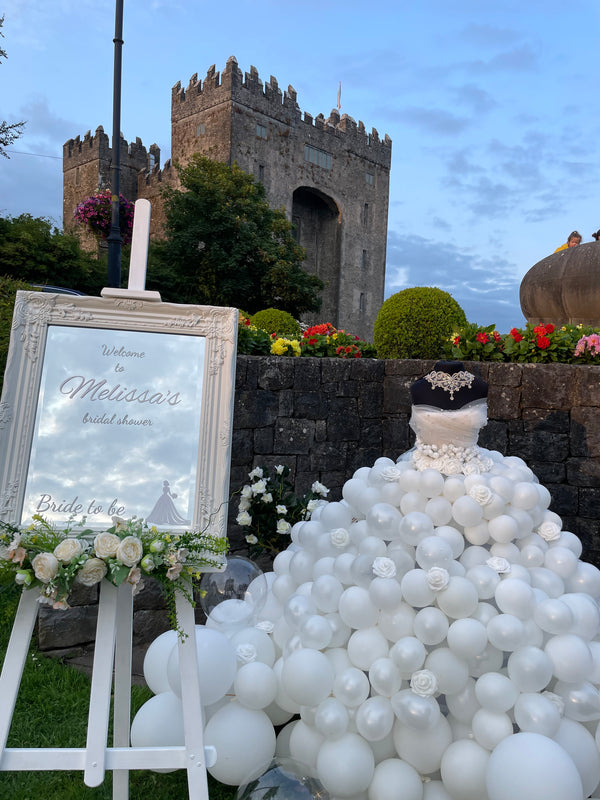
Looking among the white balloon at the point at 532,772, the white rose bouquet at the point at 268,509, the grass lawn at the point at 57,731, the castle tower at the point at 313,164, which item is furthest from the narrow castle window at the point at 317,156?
the white balloon at the point at 532,772

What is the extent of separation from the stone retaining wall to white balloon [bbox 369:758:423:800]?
2280mm

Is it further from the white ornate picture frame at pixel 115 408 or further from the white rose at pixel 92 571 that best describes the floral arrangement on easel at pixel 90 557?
the white ornate picture frame at pixel 115 408

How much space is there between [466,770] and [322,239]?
26494mm

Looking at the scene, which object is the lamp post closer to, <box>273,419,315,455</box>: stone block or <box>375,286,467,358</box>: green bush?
<box>375,286,467,358</box>: green bush

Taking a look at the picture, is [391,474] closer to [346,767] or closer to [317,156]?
[346,767]

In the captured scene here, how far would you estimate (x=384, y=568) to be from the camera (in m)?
2.26

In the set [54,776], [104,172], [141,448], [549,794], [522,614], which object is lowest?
[54,776]

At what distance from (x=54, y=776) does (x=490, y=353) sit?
3.82 meters

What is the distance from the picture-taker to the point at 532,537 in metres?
2.50

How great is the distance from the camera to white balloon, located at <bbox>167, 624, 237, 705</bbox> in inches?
87.8

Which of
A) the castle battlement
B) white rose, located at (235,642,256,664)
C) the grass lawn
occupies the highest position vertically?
the castle battlement

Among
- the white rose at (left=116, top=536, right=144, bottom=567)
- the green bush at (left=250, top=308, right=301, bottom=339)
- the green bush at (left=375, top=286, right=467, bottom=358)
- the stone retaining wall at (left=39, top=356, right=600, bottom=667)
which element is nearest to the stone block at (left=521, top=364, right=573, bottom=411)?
the stone retaining wall at (left=39, top=356, right=600, bottom=667)

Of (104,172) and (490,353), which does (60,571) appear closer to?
(490,353)

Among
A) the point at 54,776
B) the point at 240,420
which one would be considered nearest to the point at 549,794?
the point at 54,776
